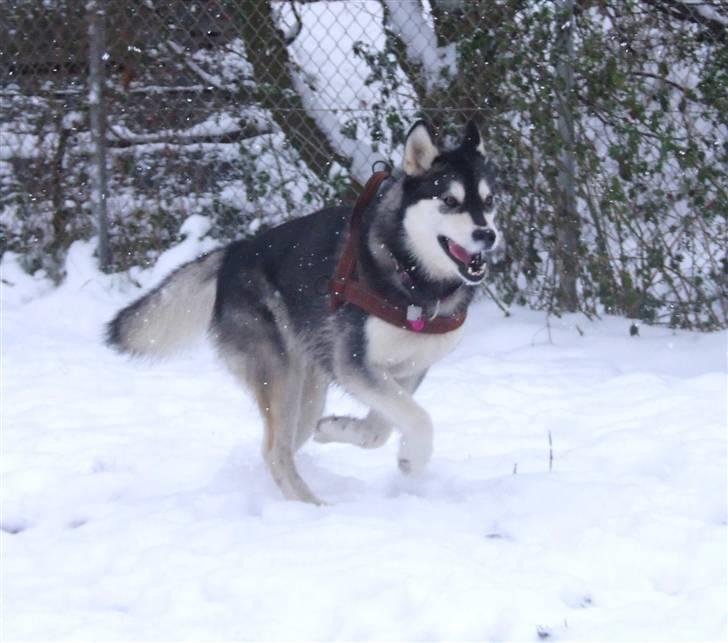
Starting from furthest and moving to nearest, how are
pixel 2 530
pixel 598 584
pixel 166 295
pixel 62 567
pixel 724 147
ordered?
pixel 724 147 < pixel 166 295 < pixel 2 530 < pixel 62 567 < pixel 598 584

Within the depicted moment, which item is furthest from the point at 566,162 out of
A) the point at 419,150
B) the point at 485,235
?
the point at 485,235

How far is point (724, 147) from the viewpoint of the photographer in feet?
19.2

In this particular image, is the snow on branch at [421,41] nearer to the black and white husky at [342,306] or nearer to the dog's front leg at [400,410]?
the black and white husky at [342,306]

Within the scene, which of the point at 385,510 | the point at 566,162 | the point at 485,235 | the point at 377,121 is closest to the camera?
the point at 385,510

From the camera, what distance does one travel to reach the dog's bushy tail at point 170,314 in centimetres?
406

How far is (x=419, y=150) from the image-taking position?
12.3ft

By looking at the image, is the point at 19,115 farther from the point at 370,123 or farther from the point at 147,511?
the point at 147,511

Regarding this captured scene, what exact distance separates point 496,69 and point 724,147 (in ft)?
3.94

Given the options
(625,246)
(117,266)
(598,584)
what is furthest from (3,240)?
(598,584)

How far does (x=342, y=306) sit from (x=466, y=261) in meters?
0.42

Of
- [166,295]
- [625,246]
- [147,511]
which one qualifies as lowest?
[625,246]

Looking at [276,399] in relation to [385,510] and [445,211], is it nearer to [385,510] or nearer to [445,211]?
[385,510]

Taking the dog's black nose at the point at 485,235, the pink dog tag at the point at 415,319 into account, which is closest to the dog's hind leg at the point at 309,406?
the pink dog tag at the point at 415,319

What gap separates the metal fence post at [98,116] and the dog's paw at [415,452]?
3208 millimetres
